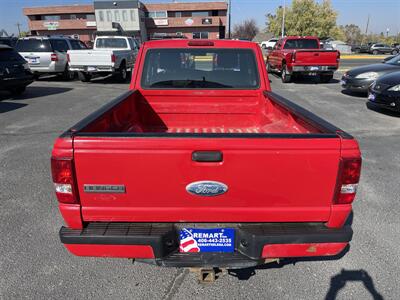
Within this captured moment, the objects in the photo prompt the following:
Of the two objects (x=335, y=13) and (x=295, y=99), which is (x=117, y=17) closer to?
(x=335, y=13)

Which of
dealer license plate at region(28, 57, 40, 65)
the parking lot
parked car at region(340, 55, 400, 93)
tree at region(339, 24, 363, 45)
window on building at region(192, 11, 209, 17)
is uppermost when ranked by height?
window on building at region(192, 11, 209, 17)

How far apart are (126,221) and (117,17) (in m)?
61.1

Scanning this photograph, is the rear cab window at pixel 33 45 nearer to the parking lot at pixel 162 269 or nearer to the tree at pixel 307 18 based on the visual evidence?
the parking lot at pixel 162 269

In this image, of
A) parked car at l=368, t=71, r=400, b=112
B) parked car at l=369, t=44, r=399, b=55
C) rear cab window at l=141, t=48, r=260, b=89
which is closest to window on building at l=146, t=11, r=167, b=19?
parked car at l=369, t=44, r=399, b=55

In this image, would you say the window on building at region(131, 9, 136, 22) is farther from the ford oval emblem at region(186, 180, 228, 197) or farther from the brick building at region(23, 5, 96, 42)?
the ford oval emblem at region(186, 180, 228, 197)

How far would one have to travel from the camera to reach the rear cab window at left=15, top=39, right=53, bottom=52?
46.3 ft

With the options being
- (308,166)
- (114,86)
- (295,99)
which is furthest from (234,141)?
(114,86)

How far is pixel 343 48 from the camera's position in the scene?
4681 cm

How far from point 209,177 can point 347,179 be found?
909 mm

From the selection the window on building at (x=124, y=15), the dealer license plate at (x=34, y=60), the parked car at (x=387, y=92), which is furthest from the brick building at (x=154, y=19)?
the parked car at (x=387, y=92)

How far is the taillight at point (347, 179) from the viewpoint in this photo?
203 centimetres

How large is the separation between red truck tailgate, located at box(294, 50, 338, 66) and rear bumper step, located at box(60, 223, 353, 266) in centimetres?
1246

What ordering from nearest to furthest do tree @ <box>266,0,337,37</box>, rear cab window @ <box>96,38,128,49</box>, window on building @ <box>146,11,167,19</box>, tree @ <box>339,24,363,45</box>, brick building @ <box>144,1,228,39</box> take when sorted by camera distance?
rear cab window @ <box>96,38,128,49</box>, tree @ <box>266,0,337,37</box>, brick building @ <box>144,1,228,39</box>, window on building @ <box>146,11,167,19</box>, tree @ <box>339,24,363,45</box>

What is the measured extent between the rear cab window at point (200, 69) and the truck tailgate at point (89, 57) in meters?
10.2
